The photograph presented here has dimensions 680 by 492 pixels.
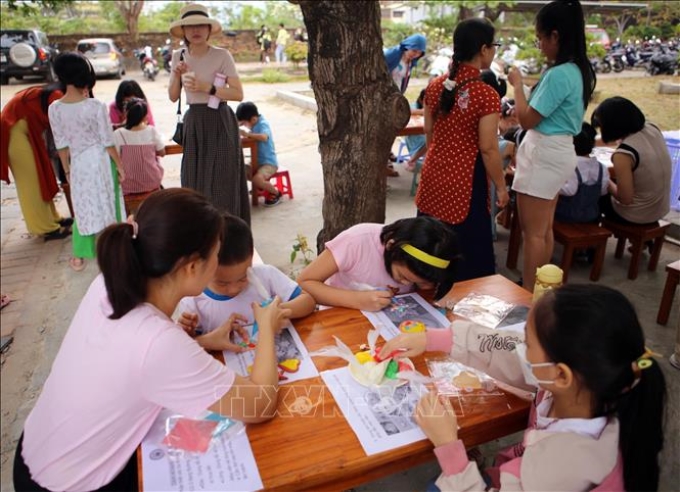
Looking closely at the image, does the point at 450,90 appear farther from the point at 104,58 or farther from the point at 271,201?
the point at 104,58

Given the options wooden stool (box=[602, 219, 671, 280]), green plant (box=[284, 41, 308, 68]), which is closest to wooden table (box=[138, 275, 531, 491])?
wooden stool (box=[602, 219, 671, 280])

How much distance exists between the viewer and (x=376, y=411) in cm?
124

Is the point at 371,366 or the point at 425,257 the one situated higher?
the point at 425,257

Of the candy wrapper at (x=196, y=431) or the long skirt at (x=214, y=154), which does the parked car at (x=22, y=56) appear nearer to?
the long skirt at (x=214, y=154)

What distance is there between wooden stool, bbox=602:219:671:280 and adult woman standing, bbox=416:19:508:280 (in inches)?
49.7

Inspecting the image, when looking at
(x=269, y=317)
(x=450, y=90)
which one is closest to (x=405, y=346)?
(x=269, y=317)

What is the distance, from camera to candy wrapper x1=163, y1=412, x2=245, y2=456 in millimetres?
1137

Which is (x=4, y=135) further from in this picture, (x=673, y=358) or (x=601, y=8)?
(x=601, y=8)

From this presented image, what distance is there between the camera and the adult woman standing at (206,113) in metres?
3.32

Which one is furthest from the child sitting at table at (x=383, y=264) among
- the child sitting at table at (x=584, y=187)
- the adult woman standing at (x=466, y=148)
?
the child sitting at table at (x=584, y=187)

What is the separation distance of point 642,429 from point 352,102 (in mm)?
1944

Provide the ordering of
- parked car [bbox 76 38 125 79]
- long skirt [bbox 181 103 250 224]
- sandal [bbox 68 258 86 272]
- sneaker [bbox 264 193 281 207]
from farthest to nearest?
1. parked car [bbox 76 38 125 79]
2. sneaker [bbox 264 193 281 207]
3. sandal [bbox 68 258 86 272]
4. long skirt [bbox 181 103 250 224]

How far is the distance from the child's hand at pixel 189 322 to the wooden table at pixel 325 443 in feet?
1.55

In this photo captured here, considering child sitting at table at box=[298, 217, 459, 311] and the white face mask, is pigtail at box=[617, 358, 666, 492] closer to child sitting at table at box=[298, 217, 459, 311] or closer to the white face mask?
the white face mask
